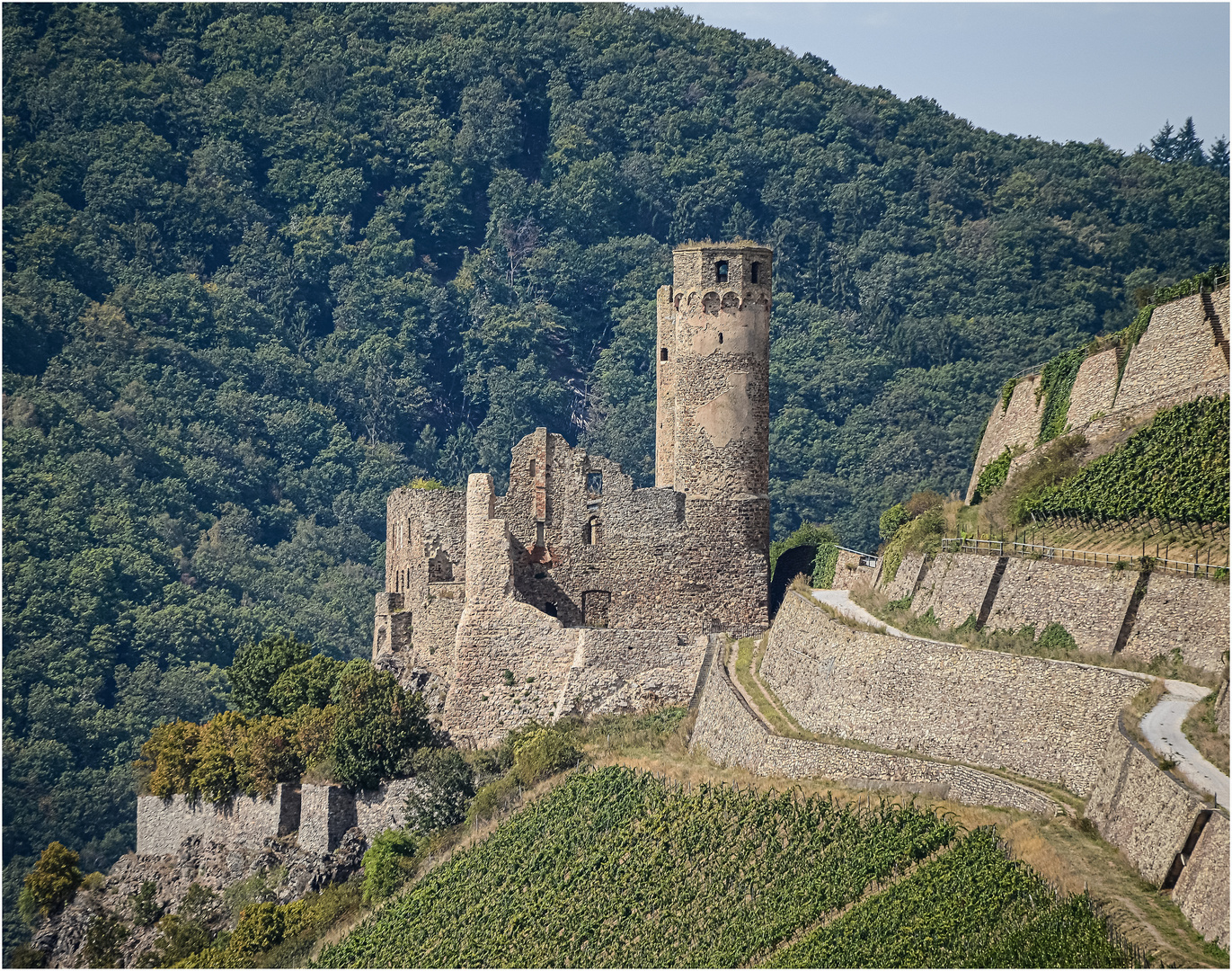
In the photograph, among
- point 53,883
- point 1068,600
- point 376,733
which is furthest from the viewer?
point 53,883

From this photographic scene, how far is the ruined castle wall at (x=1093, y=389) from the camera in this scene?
2147 inches

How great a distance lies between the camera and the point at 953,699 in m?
41.9

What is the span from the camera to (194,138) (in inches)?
5856

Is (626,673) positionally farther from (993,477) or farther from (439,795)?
(993,477)

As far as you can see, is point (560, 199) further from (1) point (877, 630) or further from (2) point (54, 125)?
(1) point (877, 630)

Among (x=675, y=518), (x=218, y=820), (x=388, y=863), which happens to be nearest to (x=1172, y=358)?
(x=675, y=518)

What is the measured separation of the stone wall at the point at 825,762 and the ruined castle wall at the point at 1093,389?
10.8 metres

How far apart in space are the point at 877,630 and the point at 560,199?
319 ft

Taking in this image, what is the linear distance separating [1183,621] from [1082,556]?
220 inches

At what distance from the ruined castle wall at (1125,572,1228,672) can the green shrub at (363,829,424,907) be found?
17942mm

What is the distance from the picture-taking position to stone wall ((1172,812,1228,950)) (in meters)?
30.5

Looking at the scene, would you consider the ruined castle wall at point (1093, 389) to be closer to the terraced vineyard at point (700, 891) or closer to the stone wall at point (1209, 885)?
the terraced vineyard at point (700, 891)

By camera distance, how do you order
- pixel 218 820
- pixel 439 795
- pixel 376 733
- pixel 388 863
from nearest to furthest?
1. pixel 388 863
2. pixel 439 795
3. pixel 376 733
4. pixel 218 820

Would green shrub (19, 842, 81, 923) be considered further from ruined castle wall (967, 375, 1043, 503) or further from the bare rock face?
ruined castle wall (967, 375, 1043, 503)
